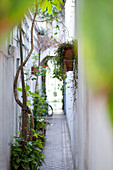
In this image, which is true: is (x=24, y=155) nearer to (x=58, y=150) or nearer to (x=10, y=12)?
(x=58, y=150)

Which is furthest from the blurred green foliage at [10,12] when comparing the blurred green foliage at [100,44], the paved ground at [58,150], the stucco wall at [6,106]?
the paved ground at [58,150]

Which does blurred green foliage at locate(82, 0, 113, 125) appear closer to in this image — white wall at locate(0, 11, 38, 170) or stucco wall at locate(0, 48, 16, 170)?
white wall at locate(0, 11, 38, 170)

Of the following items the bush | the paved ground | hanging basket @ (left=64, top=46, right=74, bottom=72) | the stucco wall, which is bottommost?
the paved ground

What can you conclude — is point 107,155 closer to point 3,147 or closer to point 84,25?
point 84,25

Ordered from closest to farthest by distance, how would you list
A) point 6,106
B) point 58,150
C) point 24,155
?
1. point 6,106
2. point 24,155
3. point 58,150

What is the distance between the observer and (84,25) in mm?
292

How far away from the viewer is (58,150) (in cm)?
717

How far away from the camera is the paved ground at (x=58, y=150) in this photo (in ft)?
19.4

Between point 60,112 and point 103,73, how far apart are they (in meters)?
14.9

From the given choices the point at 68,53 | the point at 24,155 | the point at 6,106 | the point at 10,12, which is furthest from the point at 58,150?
the point at 10,12

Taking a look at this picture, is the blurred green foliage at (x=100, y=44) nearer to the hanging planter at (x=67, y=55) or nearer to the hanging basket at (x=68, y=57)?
the hanging planter at (x=67, y=55)

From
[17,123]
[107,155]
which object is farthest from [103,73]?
[17,123]

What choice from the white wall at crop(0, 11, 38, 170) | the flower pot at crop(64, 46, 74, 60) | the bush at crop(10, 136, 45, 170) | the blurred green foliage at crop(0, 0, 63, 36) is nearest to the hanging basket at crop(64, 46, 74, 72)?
the flower pot at crop(64, 46, 74, 60)

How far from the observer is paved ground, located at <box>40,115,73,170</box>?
233 inches
